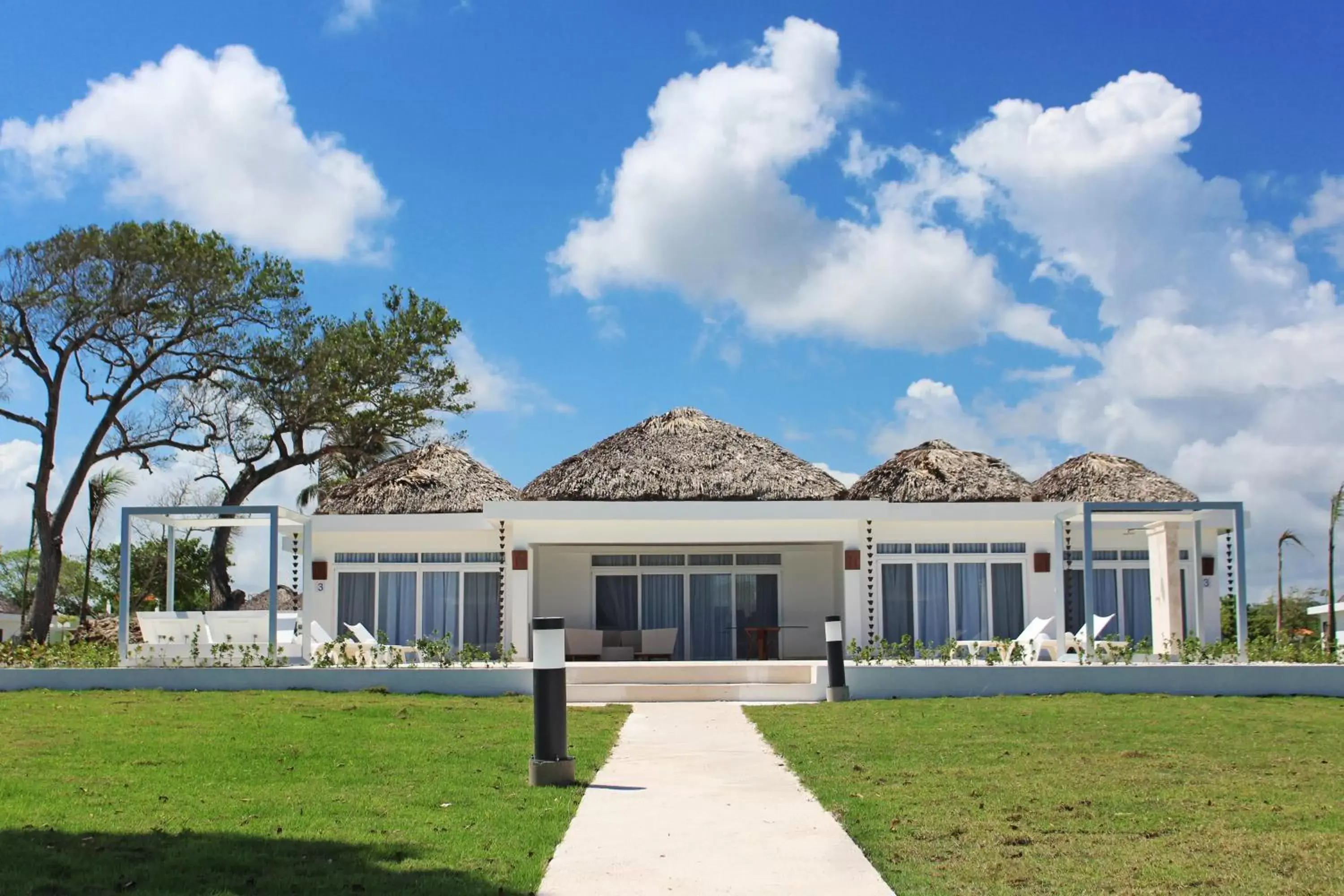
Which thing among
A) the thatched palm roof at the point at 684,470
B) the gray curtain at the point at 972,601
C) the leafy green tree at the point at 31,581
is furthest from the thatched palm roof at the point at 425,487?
the leafy green tree at the point at 31,581

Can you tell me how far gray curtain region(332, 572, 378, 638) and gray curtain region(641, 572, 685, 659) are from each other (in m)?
4.87

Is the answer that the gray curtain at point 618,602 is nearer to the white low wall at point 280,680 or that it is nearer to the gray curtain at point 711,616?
the gray curtain at point 711,616

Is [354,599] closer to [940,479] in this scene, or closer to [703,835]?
[940,479]

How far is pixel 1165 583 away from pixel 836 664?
664 cm

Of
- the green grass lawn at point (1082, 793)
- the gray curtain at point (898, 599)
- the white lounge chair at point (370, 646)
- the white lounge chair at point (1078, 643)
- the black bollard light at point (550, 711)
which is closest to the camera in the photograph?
the green grass lawn at point (1082, 793)

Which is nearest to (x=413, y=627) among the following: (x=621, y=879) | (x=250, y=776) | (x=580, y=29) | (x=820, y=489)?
(x=820, y=489)

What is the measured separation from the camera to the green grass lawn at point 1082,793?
6191 millimetres

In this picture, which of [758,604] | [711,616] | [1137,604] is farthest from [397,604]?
[1137,604]

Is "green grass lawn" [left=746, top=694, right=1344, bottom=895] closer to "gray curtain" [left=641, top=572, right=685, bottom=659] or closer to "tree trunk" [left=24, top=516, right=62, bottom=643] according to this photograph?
"gray curtain" [left=641, top=572, right=685, bottom=659]

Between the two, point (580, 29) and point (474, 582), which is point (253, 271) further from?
point (580, 29)

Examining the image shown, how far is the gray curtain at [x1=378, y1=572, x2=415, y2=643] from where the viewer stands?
22.8 m

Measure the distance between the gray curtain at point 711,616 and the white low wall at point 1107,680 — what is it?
7269mm

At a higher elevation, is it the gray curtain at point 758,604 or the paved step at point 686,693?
the gray curtain at point 758,604

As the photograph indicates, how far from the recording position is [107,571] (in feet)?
148
